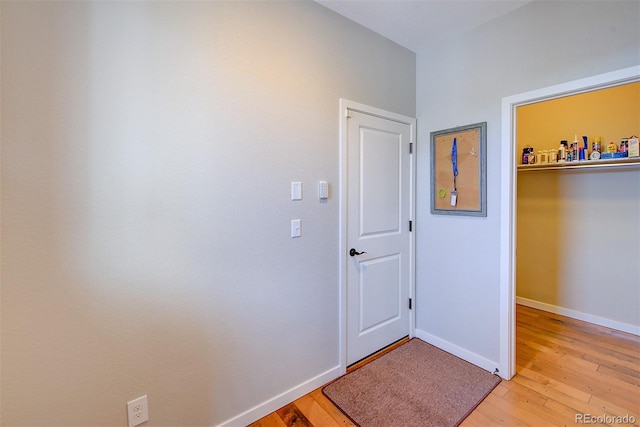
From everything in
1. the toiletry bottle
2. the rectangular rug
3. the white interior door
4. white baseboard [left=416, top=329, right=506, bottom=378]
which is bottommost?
the rectangular rug

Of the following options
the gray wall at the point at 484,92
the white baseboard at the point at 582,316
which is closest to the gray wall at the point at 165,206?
the gray wall at the point at 484,92

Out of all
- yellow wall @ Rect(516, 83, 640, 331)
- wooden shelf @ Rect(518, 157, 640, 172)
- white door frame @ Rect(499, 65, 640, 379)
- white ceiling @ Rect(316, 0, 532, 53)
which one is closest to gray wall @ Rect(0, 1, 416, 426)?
white ceiling @ Rect(316, 0, 532, 53)

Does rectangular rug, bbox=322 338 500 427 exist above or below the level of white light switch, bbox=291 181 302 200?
below

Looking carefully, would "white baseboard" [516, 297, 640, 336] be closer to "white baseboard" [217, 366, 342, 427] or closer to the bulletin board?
the bulletin board

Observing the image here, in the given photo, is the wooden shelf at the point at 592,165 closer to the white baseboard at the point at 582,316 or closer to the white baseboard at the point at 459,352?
the white baseboard at the point at 582,316

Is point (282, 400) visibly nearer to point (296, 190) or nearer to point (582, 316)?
point (296, 190)

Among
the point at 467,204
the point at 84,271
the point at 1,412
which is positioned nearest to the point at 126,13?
the point at 84,271

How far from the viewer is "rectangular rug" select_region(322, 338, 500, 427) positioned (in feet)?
5.53

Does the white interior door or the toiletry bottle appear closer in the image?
the white interior door

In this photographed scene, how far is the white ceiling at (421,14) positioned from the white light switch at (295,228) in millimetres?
1518

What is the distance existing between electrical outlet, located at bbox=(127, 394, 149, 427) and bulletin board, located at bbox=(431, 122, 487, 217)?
2418 mm

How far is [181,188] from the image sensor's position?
4.57 feet

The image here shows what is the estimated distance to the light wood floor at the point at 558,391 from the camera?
65.2 inches

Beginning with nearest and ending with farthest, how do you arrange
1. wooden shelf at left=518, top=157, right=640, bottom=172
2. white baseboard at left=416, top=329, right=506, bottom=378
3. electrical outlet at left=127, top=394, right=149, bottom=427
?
1. electrical outlet at left=127, top=394, right=149, bottom=427
2. white baseboard at left=416, top=329, right=506, bottom=378
3. wooden shelf at left=518, top=157, right=640, bottom=172
